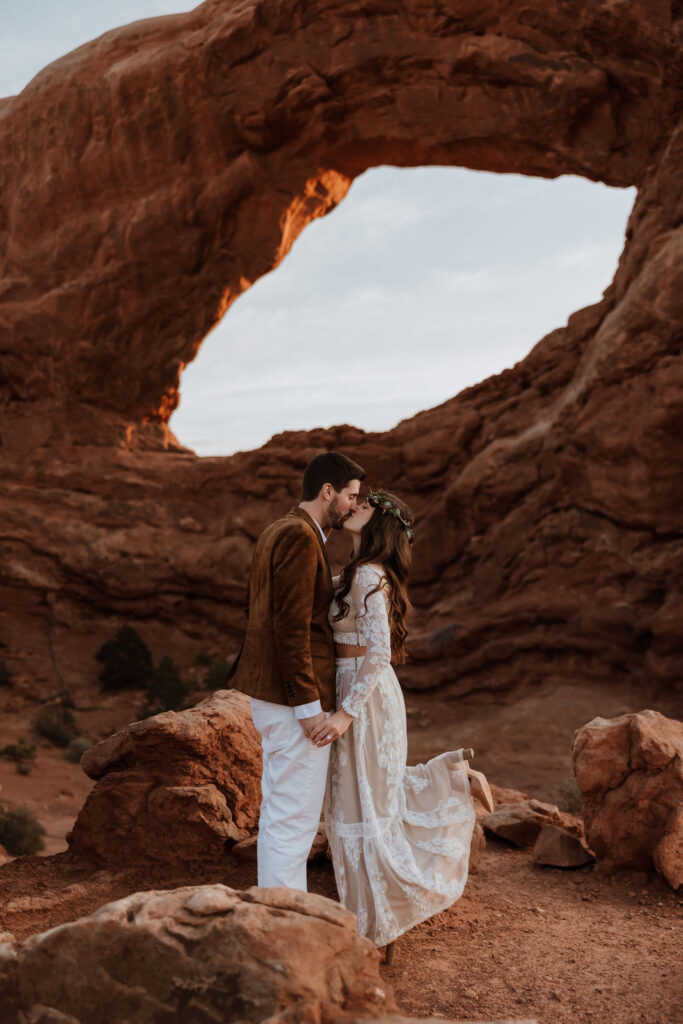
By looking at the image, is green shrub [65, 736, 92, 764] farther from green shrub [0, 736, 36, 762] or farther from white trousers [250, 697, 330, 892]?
white trousers [250, 697, 330, 892]

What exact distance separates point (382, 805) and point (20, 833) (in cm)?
535

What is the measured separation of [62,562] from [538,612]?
736 cm

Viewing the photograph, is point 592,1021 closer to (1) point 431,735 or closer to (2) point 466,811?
(2) point 466,811

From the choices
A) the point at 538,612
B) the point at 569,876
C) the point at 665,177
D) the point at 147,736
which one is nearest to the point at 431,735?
the point at 538,612

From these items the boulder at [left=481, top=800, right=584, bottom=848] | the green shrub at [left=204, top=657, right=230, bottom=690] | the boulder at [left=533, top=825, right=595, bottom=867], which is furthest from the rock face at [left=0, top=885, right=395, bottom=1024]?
the green shrub at [left=204, top=657, right=230, bottom=690]

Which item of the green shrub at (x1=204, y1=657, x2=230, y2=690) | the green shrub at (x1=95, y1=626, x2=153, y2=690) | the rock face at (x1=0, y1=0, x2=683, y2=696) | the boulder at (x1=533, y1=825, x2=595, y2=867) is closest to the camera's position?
the boulder at (x1=533, y1=825, x2=595, y2=867)

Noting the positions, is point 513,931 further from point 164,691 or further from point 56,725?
point 56,725

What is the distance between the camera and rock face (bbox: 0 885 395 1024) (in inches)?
88.7

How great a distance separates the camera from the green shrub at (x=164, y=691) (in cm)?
→ 1278

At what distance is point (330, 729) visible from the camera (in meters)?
3.58

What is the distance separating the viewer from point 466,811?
3.86 m

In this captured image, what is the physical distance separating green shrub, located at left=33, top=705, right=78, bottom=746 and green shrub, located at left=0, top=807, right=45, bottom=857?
13.2ft

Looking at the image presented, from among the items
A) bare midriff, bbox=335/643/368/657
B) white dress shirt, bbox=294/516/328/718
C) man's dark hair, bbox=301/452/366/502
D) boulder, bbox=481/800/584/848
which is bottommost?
boulder, bbox=481/800/584/848

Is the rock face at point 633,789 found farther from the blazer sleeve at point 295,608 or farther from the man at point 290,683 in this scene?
the blazer sleeve at point 295,608
